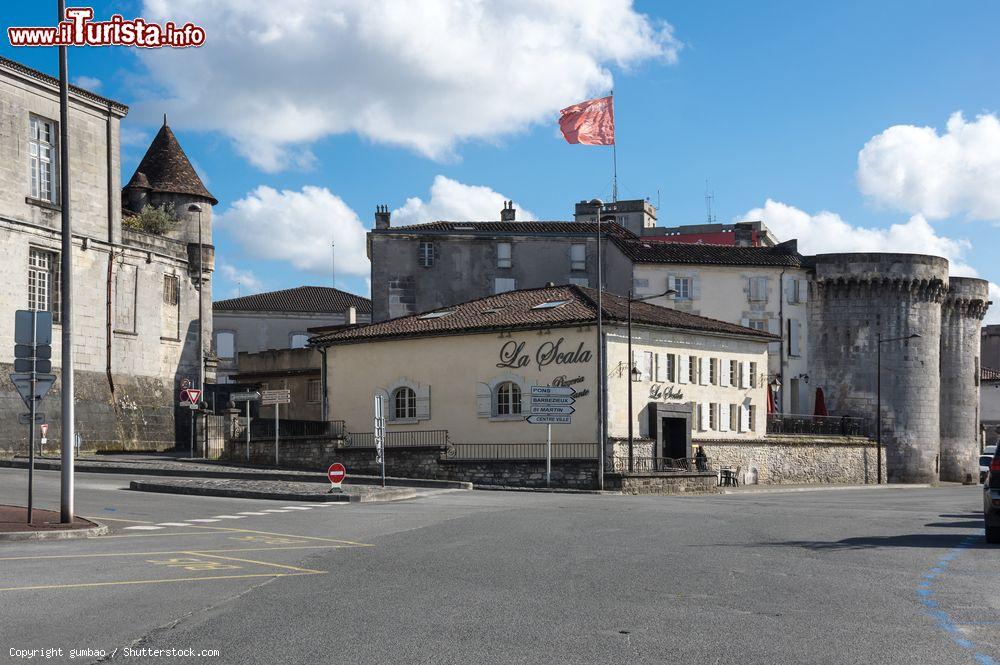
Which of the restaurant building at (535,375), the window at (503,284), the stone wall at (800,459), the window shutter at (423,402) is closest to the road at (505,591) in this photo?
the restaurant building at (535,375)

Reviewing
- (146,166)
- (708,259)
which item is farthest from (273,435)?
(708,259)

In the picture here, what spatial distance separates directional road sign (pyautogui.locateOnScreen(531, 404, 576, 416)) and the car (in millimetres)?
18464

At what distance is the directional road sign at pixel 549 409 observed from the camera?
34.8 m

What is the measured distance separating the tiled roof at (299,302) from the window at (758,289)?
32.7 meters

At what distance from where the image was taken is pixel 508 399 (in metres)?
40.8

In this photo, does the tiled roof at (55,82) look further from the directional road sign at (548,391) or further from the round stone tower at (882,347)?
the round stone tower at (882,347)

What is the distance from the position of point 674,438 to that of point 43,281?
79.0 ft

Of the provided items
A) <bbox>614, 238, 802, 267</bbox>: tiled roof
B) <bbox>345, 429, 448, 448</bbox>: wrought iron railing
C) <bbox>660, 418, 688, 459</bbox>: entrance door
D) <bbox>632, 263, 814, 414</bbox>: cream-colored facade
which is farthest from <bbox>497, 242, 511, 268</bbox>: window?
<bbox>660, 418, 688, 459</bbox>: entrance door

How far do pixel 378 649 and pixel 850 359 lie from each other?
62.4 meters

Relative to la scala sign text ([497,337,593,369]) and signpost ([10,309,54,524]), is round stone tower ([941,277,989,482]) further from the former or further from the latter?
signpost ([10,309,54,524])

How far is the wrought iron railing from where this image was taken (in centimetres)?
4128

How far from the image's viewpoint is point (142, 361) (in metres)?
45.2

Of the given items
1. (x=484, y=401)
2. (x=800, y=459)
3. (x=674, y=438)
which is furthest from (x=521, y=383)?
(x=800, y=459)

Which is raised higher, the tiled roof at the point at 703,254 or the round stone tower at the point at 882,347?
the tiled roof at the point at 703,254
